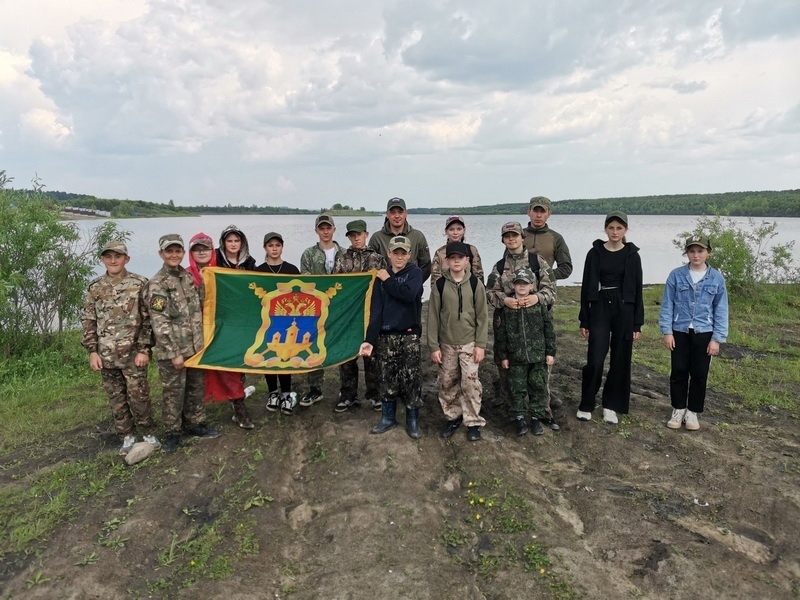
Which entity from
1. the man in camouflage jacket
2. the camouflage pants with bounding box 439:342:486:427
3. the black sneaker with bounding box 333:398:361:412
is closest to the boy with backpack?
the camouflage pants with bounding box 439:342:486:427

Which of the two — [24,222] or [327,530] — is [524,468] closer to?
[327,530]

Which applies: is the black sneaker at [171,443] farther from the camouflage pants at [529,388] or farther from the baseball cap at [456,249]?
the camouflage pants at [529,388]

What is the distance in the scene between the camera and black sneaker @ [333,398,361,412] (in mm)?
6026

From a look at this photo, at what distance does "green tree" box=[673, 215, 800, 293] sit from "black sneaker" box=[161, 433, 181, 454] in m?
13.5

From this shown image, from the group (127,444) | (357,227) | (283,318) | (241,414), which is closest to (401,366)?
(283,318)

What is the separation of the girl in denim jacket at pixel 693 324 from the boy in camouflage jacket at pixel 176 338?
4.92m

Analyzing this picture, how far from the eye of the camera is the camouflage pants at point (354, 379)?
6.05m

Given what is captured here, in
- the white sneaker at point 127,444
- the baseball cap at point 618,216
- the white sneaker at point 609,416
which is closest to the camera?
the white sneaker at point 127,444

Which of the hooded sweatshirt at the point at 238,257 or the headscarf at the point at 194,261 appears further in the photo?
the hooded sweatshirt at the point at 238,257

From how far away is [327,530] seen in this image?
13.1 ft

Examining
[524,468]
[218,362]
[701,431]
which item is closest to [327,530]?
[524,468]

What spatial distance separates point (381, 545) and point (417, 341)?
2.17m

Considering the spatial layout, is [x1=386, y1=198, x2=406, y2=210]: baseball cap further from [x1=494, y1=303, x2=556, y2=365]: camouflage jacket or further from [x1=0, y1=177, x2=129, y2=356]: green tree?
[x1=0, y1=177, x2=129, y2=356]: green tree

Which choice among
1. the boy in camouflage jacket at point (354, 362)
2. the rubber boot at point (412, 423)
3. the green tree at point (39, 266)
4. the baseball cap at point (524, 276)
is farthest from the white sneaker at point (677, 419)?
the green tree at point (39, 266)
